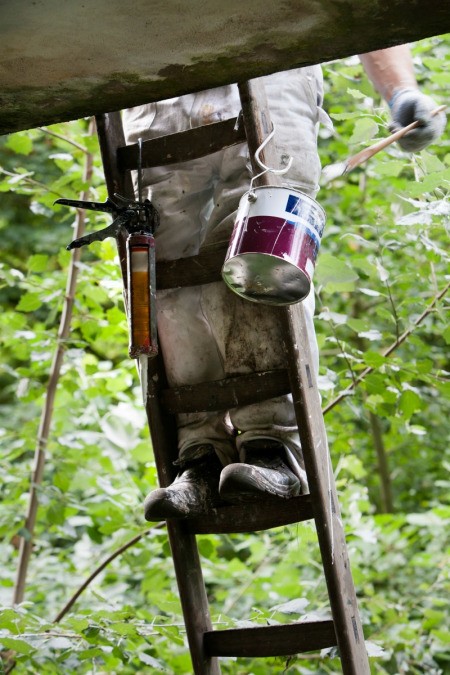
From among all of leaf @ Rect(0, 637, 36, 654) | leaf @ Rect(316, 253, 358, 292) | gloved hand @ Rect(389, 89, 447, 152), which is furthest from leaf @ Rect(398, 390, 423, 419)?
leaf @ Rect(0, 637, 36, 654)

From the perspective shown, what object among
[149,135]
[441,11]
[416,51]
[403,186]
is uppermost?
[416,51]

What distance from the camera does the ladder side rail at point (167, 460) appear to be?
7.07ft

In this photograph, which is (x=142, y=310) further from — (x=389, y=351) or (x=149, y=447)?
(x=149, y=447)

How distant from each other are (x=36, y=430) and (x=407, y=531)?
2.09m

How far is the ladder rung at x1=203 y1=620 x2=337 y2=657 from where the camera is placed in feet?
6.49

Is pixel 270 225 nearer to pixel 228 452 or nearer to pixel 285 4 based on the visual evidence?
pixel 285 4

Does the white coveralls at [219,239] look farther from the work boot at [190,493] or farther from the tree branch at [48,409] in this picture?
the tree branch at [48,409]

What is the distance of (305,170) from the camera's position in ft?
6.62

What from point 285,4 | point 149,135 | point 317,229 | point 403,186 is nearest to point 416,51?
point 403,186

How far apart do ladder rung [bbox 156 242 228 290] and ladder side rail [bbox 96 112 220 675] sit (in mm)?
140

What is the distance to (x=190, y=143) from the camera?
202 centimetres

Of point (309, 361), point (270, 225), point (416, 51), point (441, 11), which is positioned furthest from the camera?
point (416, 51)

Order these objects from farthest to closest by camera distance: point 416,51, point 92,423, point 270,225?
point 92,423 → point 416,51 → point 270,225

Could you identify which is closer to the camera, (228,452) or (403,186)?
(228,452)
